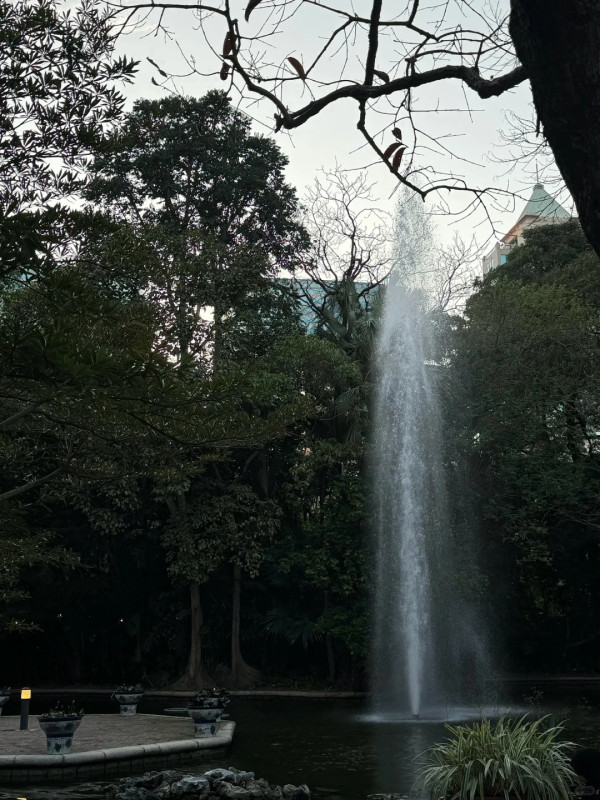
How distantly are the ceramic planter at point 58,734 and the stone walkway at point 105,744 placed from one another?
0.13 m

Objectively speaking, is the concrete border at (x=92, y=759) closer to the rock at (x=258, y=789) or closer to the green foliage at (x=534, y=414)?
the rock at (x=258, y=789)

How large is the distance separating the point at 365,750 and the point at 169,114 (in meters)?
14.2

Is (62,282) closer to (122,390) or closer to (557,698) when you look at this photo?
(122,390)

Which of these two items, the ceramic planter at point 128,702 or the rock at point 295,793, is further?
the ceramic planter at point 128,702

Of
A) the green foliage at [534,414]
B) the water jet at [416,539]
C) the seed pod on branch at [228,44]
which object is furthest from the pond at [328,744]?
the seed pod on branch at [228,44]

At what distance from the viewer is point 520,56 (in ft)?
6.37

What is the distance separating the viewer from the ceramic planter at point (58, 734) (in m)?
9.27

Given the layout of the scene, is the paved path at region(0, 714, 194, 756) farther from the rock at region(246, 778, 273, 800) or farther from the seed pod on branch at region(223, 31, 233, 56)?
the seed pod on branch at region(223, 31, 233, 56)

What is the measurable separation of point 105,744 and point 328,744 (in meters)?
2.87

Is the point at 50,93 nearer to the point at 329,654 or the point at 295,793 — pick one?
the point at 295,793

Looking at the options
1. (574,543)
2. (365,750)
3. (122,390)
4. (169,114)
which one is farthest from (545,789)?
(169,114)

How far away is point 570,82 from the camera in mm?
1841

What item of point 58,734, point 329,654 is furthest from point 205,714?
point 329,654

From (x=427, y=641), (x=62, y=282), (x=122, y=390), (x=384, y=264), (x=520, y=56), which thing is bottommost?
(x=427, y=641)
